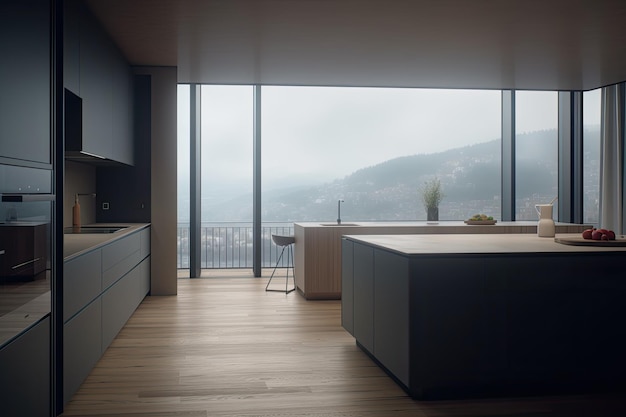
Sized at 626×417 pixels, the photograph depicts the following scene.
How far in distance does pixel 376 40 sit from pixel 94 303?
3.27 m

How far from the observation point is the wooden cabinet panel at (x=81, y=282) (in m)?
3.14

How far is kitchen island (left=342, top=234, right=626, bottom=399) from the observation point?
11.0ft

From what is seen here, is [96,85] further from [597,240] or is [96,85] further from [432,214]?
[432,214]

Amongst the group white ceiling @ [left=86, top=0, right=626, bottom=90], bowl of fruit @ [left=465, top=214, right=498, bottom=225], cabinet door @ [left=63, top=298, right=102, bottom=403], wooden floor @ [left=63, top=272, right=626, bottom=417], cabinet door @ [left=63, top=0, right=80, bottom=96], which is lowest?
wooden floor @ [left=63, top=272, right=626, bottom=417]

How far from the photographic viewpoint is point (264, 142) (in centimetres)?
845

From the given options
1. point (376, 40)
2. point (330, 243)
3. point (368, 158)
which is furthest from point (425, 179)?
point (376, 40)

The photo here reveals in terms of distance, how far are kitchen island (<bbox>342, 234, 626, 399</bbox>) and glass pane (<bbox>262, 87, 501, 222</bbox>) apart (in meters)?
5.30

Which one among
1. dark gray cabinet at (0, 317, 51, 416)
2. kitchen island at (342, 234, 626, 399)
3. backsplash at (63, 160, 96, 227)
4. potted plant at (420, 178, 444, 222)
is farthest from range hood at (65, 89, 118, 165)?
potted plant at (420, 178, 444, 222)

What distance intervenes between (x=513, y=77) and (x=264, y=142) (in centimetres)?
331

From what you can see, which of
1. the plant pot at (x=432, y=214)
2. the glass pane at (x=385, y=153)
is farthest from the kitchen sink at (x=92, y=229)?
the plant pot at (x=432, y=214)

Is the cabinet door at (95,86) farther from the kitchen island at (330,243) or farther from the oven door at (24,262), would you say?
the kitchen island at (330,243)

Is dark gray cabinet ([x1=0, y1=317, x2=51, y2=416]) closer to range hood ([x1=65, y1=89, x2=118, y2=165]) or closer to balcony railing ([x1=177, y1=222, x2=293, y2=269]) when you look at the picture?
range hood ([x1=65, y1=89, x2=118, y2=165])

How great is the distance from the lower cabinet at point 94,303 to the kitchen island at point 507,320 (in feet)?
5.78

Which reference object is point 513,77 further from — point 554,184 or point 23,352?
point 23,352
